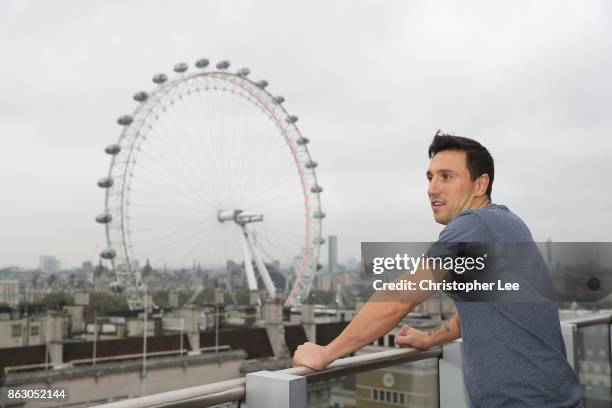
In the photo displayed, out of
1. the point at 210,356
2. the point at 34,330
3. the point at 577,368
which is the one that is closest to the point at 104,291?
Result: the point at 34,330

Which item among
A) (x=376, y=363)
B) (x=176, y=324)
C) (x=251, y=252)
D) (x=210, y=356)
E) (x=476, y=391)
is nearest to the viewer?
(x=476, y=391)

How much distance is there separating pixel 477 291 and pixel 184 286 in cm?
5868

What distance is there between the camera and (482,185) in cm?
188

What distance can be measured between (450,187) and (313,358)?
667 mm

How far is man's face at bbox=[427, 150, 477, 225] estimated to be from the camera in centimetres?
186

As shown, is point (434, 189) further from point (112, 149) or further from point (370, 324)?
point (112, 149)

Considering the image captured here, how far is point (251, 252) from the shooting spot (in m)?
29.8

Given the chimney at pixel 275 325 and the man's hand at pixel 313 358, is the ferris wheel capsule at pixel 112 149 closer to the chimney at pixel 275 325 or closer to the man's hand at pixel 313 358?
the chimney at pixel 275 325

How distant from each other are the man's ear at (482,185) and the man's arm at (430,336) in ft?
2.33

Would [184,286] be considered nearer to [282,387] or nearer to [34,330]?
[34,330]

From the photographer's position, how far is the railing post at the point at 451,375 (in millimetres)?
2652

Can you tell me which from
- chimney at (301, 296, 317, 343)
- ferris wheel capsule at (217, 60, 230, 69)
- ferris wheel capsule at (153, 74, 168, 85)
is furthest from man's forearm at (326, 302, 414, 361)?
chimney at (301, 296, 317, 343)

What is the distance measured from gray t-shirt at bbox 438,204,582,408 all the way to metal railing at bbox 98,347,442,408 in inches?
20.1

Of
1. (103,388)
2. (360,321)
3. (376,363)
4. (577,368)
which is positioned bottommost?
Result: (103,388)
